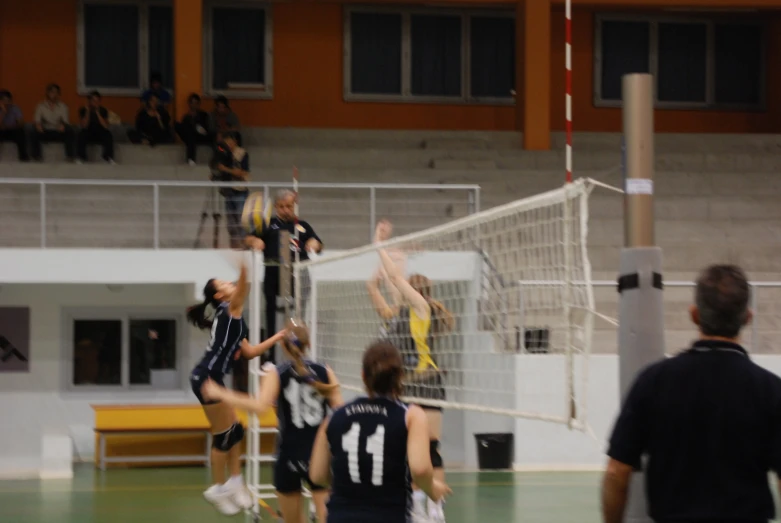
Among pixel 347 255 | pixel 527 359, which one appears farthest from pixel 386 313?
pixel 527 359

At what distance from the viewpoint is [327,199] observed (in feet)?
52.4

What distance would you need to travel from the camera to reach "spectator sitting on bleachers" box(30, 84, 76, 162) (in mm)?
17156

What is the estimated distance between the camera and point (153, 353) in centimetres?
1602

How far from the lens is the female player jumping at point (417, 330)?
748 centimetres

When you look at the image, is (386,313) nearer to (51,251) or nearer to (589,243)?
(51,251)

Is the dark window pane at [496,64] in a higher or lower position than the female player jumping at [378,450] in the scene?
higher

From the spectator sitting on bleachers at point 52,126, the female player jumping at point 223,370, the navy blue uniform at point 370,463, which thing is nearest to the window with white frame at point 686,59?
the spectator sitting on bleachers at point 52,126

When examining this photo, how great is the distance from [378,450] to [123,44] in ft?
54.1

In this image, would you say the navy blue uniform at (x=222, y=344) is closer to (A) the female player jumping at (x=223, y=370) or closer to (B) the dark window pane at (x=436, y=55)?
(A) the female player jumping at (x=223, y=370)

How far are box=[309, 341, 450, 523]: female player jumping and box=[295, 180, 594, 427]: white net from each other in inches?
26.7

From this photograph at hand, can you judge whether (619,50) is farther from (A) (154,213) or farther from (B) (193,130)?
(A) (154,213)

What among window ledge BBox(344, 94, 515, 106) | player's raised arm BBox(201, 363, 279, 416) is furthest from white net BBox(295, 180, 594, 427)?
window ledge BBox(344, 94, 515, 106)

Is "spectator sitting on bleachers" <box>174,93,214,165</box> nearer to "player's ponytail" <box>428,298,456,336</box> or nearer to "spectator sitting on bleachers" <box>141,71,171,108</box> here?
"spectator sitting on bleachers" <box>141,71,171,108</box>

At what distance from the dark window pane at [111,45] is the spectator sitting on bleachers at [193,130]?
266 centimetres
